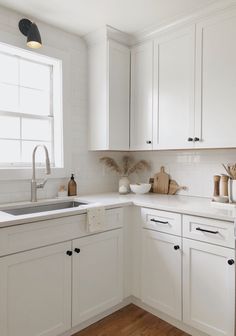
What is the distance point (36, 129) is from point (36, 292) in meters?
1.39

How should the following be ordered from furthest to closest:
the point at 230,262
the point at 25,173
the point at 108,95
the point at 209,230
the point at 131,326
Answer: the point at 108,95
the point at 25,173
the point at 131,326
the point at 209,230
the point at 230,262

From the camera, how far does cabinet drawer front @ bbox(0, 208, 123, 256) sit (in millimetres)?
1557

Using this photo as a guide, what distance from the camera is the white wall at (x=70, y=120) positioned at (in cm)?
219

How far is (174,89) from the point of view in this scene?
91.4 inches

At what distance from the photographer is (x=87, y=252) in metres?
1.96

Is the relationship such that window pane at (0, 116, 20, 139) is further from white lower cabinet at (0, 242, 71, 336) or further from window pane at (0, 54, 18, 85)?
white lower cabinet at (0, 242, 71, 336)

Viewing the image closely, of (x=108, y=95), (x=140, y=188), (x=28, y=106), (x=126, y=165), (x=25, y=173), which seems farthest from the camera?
(x=126, y=165)

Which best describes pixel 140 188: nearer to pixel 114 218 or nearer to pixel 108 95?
pixel 114 218

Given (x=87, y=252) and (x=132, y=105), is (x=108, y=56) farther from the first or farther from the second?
(x=87, y=252)

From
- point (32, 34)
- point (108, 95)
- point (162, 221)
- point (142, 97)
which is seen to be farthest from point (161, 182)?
point (32, 34)

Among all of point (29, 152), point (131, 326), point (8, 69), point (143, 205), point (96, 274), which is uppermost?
point (8, 69)

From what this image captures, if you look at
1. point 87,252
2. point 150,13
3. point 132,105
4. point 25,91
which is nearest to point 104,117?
point 132,105

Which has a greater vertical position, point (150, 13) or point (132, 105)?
point (150, 13)

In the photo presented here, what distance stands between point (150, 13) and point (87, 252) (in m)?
1.96
